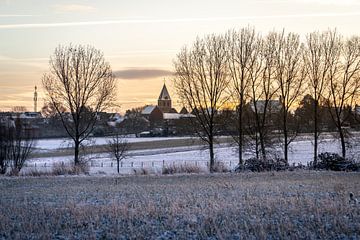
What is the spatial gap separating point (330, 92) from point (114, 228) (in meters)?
40.2

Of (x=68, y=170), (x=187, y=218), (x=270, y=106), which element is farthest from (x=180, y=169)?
(x=187, y=218)

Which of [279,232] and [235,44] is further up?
[235,44]

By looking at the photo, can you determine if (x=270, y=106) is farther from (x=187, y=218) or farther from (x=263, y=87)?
(x=187, y=218)

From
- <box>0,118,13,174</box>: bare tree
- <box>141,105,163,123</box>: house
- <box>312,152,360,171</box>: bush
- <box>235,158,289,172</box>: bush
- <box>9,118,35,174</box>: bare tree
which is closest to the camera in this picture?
<box>312,152,360,171</box>: bush

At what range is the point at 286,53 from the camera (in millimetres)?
46656

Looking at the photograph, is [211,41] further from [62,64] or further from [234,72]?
[62,64]

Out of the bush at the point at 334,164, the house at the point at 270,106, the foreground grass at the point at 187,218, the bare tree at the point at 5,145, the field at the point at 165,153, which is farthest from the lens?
the field at the point at 165,153

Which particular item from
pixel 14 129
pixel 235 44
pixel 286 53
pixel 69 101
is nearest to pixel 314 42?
pixel 286 53

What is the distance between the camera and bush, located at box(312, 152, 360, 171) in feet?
116

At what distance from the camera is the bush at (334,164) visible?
35281mm

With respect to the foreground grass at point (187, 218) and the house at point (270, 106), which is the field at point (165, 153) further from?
the foreground grass at point (187, 218)

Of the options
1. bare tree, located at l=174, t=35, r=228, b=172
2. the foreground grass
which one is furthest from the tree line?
→ the foreground grass

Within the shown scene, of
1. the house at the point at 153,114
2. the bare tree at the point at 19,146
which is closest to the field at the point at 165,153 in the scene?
the bare tree at the point at 19,146

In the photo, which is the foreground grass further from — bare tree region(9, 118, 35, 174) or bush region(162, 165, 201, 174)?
bare tree region(9, 118, 35, 174)
